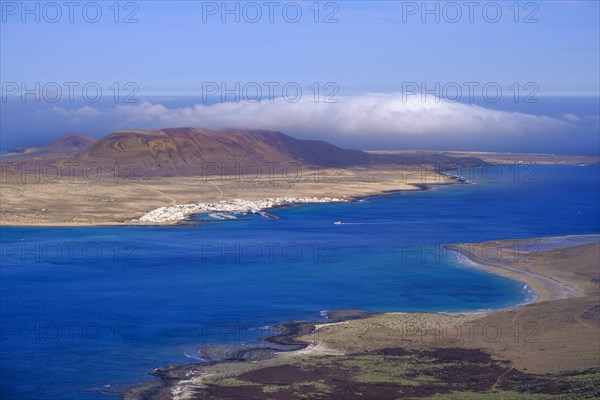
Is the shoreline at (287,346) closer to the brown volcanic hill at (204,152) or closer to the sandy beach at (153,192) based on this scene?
the sandy beach at (153,192)

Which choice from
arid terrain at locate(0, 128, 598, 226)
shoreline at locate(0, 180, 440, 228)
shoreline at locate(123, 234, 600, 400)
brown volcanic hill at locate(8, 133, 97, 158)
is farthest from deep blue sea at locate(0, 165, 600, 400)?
brown volcanic hill at locate(8, 133, 97, 158)

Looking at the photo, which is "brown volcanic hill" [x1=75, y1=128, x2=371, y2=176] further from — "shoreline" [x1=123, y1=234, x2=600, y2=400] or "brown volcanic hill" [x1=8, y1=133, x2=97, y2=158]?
"shoreline" [x1=123, y1=234, x2=600, y2=400]

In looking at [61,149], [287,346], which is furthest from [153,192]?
[287,346]

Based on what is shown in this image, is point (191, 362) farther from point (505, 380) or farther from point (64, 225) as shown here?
point (64, 225)

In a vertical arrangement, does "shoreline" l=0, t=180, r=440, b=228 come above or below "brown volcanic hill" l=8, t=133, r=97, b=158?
below

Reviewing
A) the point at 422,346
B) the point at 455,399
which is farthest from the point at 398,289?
the point at 455,399

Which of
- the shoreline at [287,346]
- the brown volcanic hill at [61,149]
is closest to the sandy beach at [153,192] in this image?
the brown volcanic hill at [61,149]
